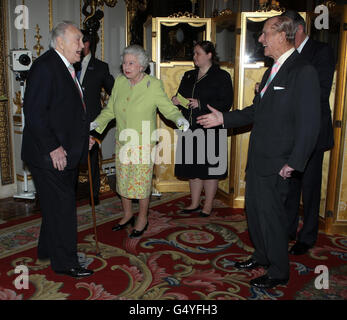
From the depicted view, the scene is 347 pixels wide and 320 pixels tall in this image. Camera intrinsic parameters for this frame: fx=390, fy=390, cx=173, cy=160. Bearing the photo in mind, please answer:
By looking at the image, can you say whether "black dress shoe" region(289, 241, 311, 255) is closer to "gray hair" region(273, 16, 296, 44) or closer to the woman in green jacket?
the woman in green jacket

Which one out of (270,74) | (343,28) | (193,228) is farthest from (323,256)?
(343,28)

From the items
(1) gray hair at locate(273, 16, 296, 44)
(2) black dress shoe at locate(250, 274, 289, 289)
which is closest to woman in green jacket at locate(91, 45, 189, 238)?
(1) gray hair at locate(273, 16, 296, 44)

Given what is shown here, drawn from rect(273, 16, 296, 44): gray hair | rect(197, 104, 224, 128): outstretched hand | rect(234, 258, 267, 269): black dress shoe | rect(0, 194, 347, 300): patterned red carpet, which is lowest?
rect(0, 194, 347, 300): patterned red carpet

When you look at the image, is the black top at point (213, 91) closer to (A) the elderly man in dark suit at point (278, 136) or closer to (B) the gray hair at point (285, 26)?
(A) the elderly man in dark suit at point (278, 136)

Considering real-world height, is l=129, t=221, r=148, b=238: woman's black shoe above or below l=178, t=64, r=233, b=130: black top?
below

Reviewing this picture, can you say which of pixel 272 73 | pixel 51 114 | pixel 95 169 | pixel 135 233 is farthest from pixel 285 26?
pixel 95 169

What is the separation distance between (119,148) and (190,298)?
4.61 feet

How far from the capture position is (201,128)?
3859 mm

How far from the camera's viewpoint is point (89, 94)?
4.08m

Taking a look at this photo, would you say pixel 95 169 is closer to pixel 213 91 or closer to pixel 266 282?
pixel 213 91

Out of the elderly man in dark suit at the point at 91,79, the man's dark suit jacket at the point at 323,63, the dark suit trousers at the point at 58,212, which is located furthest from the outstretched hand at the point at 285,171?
the elderly man in dark suit at the point at 91,79

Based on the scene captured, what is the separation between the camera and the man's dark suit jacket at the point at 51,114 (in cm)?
243

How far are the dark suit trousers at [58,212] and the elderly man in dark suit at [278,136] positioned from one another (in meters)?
1.24

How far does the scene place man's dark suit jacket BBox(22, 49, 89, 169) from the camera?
2.43m
